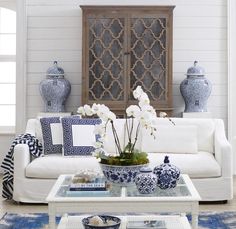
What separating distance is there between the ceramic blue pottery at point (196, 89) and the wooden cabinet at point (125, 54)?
0.23 metres

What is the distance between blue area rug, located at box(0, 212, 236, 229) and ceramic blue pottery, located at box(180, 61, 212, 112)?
78.9 inches

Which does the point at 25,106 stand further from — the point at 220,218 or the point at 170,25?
the point at 220,218

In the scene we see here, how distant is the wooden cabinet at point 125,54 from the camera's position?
6.38 m

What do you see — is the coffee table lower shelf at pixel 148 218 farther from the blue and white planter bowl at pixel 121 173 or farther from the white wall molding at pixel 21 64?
the white wall molding at pixel 21 64

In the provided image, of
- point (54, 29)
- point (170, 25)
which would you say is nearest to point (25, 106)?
point (54, 29)

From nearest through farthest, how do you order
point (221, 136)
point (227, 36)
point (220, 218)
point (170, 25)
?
point (220, 218)
point (221, 136)
point (170, 25)
point (227, 36)

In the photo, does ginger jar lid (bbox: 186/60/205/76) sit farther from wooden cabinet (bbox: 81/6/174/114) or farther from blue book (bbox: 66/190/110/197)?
blue book (bbox: 66/190/110/197)

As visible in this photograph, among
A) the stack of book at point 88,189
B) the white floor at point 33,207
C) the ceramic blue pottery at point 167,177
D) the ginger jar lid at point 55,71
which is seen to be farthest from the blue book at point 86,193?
the ginger jar lid at point 55,71

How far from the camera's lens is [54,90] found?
646 centimetres

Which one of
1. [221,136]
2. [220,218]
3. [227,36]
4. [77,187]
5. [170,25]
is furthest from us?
[227,36]

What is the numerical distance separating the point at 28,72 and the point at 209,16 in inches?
94.6

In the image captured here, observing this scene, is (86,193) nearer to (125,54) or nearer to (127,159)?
→ (127,159)

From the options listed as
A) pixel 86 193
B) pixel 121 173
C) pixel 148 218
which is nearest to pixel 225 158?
pixel 148 218

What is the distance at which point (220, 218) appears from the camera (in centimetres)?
454
